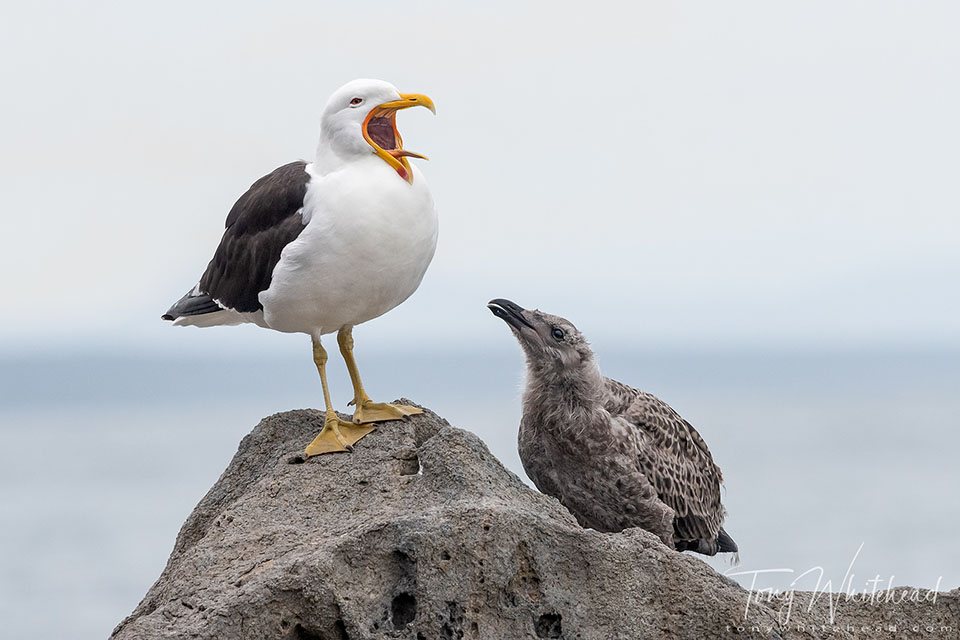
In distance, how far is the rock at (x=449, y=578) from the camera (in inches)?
202

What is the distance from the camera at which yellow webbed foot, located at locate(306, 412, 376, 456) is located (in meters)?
6.56

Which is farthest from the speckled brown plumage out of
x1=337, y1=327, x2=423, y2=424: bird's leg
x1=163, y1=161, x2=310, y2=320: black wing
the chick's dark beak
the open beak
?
x1=163, y1=161, x2=310, y2=320: black wing

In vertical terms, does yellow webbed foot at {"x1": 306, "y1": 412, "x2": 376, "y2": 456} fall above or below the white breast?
below

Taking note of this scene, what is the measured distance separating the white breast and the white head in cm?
7

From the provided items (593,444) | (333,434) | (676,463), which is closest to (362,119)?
(333,434)

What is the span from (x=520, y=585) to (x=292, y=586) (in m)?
0.98

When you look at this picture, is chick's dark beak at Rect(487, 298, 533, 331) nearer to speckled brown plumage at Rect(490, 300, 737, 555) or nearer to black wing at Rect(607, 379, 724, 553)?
speckled brown plumage at Rect(490, 300, 737, 555)

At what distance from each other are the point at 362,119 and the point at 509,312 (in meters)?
1.48

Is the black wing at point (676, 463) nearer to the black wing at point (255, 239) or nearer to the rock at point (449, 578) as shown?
the rock at point (449, 578)

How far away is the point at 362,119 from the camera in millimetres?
6848

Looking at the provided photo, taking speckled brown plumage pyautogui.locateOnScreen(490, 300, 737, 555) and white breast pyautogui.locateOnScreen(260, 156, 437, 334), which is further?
speckled brown plumage pyautogui.locateOnScreen(490, 300, 737, 555)

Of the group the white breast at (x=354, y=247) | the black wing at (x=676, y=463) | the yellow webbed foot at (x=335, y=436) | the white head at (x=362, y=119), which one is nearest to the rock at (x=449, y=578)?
the yellow webbed foot at (x=335, y=436)

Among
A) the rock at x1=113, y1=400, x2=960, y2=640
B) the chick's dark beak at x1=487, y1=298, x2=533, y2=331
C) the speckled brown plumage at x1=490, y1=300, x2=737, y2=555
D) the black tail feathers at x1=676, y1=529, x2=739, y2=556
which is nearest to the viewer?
the rock at x1=113, y1=400, x2=960, y2=640

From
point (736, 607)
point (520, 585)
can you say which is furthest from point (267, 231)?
point (736, 607)
